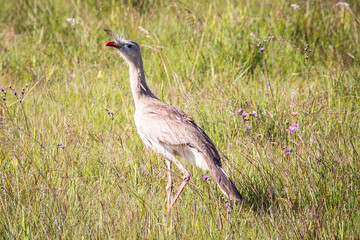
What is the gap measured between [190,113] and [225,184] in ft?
4.26

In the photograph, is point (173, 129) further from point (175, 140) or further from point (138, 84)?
point (138, 84)

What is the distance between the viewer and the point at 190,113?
4.25m

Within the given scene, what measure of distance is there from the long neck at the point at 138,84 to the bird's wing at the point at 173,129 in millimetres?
240

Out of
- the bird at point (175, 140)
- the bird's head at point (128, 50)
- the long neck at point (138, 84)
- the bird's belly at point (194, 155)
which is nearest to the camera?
the bird at point (175, 140)

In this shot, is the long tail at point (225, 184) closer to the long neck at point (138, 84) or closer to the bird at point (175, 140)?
the bird at point (175, 140)

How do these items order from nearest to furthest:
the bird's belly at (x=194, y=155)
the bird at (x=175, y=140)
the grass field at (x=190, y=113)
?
the grass field at (x=190, y=113)
the bird at (x=175, y=140)
the bird's belly at (x=194, y=155)

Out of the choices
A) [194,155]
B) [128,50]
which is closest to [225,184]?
[194,155]

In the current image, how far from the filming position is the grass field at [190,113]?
2.75 meters

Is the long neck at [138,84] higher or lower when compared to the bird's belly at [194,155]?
higher

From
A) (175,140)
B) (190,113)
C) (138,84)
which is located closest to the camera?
(175,140)

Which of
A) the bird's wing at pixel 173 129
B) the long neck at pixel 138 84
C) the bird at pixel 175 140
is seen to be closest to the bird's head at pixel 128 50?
the long neck at pixel 138 84

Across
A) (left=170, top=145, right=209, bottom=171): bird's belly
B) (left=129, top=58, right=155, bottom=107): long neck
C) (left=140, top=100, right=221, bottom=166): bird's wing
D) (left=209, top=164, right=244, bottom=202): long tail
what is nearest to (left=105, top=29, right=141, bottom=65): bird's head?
(left=129, top=58, right=155, bottom=107): long neck

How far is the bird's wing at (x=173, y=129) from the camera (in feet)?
10.9

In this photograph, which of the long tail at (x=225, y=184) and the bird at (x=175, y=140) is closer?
the long tail at (x=225, y=184)
